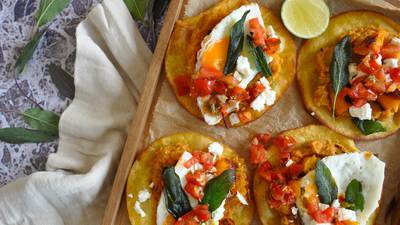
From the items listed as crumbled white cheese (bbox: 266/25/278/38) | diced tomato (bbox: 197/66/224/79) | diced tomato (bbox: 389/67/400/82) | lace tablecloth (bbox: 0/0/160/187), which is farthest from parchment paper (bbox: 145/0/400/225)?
lace tablecloth (bbox: 0/0/160/187)

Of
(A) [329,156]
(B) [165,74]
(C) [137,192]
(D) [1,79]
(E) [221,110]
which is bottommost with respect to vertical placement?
(A) [329,156]

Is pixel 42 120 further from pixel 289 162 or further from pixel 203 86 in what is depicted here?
pixel 289 162

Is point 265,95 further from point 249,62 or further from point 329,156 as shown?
point 329,156

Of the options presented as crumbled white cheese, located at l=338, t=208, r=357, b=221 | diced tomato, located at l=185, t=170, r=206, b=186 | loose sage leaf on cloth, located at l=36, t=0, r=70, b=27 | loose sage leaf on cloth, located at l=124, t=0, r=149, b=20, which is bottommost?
crumbled white cheese, located at l=338, t=208, r=357, b=221

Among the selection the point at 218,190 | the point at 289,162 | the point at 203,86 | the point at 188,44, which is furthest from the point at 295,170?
the point at 188,44

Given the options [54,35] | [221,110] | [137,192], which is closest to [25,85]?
[54,35]

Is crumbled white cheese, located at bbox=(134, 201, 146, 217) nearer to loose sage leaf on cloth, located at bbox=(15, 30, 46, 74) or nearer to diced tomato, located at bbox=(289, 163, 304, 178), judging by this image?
diced tomato, located at bbox=(289, 163, 304, 178)
